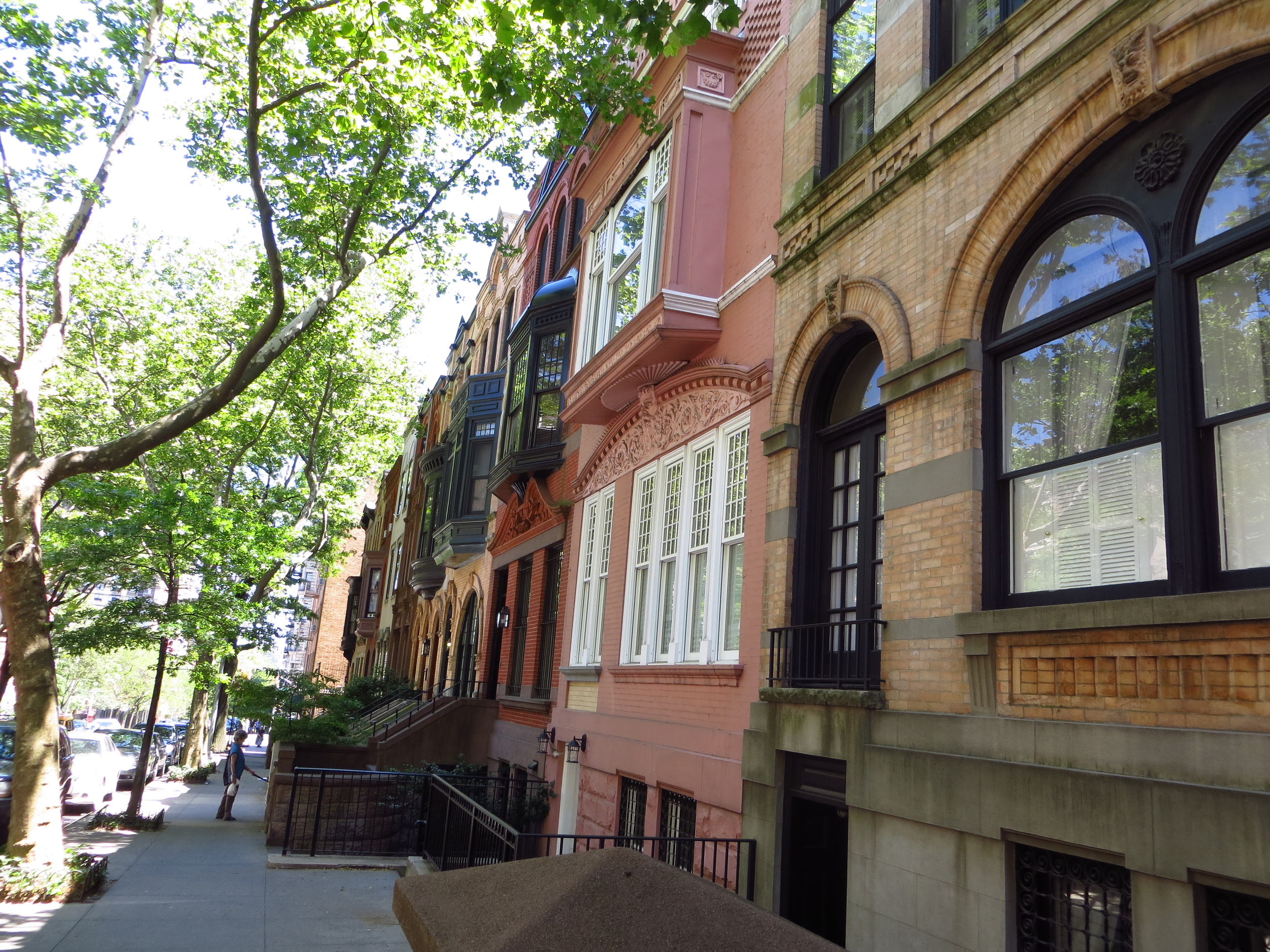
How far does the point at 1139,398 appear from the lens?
5.57m

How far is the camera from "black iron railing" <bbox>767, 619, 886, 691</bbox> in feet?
24.2

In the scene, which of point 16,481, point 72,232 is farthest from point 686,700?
point 72,232

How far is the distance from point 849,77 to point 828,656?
19.5ft

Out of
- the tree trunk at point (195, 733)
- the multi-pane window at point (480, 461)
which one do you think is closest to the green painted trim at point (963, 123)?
the multi-pane window at point (480, 461)

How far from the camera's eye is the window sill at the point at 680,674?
9.34 meters

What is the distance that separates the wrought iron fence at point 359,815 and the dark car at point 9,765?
3484 mm

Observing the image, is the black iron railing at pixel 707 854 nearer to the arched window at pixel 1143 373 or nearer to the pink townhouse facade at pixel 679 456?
the pink townhouse facade at pixel 679 456

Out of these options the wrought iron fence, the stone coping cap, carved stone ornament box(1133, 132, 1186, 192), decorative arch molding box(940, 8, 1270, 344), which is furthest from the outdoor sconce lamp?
carved stone ornament box(1133, 132, 1186, 192)

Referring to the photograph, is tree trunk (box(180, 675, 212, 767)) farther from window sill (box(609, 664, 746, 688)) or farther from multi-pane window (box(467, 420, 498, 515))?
window sill (box(609, 664, 746, 688))

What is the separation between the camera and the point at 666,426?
12.0 meters

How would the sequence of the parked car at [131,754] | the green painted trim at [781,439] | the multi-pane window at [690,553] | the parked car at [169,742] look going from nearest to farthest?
the green painted trim at [781,439] < the multi-pane window at [690,553] < the parked car at [131,754] < the parked car at [169,742]

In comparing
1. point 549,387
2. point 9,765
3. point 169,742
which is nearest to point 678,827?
point 549,387

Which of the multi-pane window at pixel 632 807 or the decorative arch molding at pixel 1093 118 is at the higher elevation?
the decorative arch molding at pixel 1093 118

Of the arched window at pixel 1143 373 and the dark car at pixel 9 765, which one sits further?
the dark car at pixel 9 765
